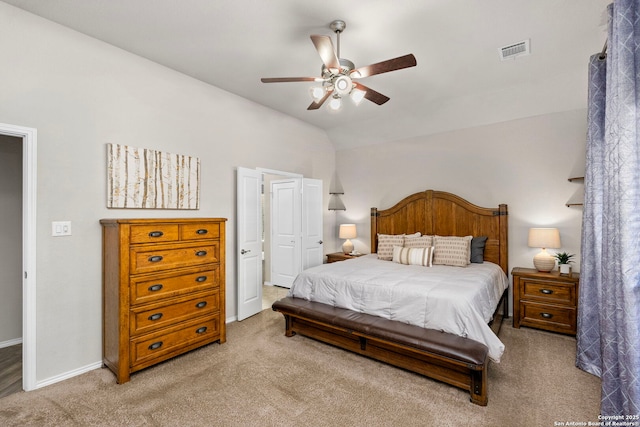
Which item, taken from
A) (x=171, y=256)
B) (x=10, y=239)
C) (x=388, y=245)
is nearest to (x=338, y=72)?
(x=171, y=256)

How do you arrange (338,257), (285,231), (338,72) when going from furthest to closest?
1. (285,231)
2. (338,257)
3. (338,72)

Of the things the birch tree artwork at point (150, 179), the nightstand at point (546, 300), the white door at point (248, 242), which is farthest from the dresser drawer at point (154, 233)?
the nightstand at point (546, 300)

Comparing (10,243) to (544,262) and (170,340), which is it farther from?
(544,262)

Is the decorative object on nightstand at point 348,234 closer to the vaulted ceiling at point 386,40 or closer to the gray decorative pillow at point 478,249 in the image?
the gray decorative pillow at point 478,249

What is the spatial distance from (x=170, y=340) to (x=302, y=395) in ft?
4.45

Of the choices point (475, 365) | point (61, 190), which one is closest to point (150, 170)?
point (61, 190)

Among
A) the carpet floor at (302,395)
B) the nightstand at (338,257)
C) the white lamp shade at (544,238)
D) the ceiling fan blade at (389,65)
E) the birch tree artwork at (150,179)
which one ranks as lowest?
the carpet floor at (302,395)

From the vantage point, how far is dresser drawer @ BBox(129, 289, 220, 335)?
2604 millimetres

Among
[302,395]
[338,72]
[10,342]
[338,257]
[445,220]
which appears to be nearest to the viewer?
[302,395]

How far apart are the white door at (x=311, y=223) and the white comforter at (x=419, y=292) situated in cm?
138

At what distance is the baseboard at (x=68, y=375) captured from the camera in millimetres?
2455

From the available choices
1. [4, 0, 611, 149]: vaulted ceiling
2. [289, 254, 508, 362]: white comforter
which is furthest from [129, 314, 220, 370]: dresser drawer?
[4, 0, 611, 149]: vaulted ceiling

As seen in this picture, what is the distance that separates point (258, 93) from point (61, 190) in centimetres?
239

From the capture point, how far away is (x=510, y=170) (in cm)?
414
